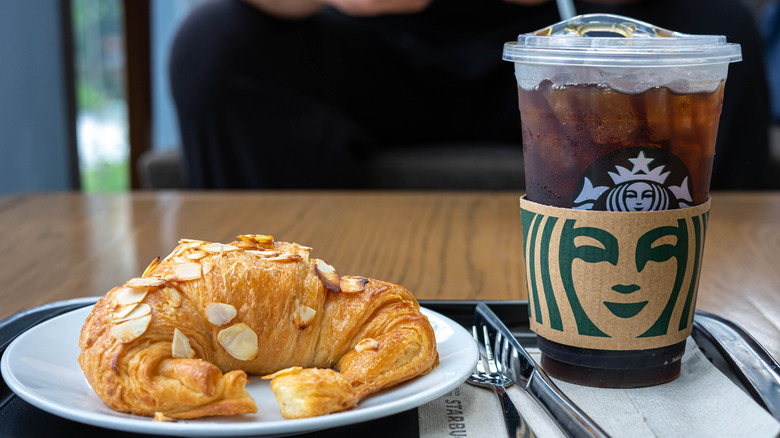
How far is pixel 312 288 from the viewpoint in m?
0.47

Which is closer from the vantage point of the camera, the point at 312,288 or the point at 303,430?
the point at 303,430

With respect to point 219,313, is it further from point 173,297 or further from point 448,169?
point 448,169

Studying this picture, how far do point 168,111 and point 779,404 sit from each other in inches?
138

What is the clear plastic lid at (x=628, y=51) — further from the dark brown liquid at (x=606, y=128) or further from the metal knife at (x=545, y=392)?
the metal knife at (x=545, y=392)

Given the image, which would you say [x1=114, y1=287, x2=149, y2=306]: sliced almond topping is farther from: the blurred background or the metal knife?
the blurred background

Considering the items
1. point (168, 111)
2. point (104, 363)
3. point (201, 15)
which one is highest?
point (201, 15)

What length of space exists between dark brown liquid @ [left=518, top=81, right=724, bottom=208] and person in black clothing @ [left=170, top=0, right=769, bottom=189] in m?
1.37

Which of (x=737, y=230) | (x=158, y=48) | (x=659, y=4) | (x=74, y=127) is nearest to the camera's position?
(x=737, y=230)

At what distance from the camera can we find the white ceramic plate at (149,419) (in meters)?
0.36

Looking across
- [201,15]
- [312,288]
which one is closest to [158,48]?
[201,15]

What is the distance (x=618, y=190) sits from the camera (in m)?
0.47

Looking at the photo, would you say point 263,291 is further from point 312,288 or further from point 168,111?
point 168,111

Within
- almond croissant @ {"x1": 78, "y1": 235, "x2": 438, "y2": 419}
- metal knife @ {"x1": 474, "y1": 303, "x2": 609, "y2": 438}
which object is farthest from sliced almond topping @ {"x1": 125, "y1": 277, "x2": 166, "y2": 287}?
metal knife @ {"x1": 474, "y1": 303, "x2": 609, "y2": 438}

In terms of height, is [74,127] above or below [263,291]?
below
